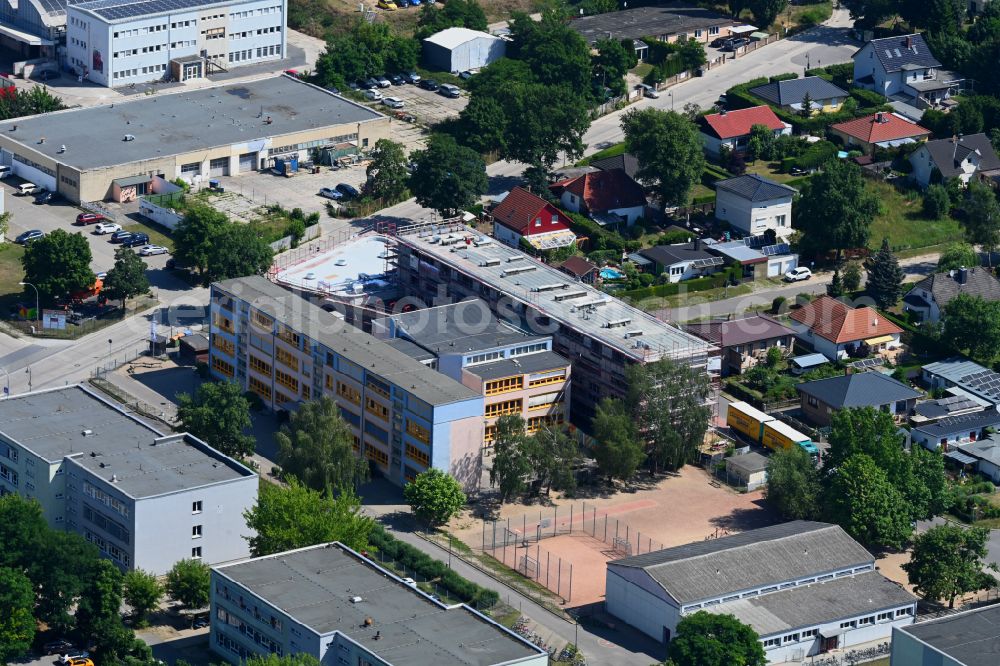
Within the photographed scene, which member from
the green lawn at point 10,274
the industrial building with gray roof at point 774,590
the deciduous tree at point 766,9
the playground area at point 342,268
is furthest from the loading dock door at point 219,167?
the industrial building with gray roof at point 774,590

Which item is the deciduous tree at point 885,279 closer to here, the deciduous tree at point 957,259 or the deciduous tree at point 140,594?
the deciduous tree at point 957,259

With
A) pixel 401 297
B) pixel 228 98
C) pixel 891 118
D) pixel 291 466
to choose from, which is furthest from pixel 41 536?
pixel 891 118

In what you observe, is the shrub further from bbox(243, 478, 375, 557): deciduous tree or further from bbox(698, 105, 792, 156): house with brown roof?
bbox(243, 478, 375, 557): deciduous tree

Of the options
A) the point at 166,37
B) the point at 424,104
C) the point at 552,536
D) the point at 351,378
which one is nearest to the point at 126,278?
the point at 351,378

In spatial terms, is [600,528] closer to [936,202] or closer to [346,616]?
[346,616]

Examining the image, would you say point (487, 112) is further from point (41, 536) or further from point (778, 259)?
point (41, 536)
